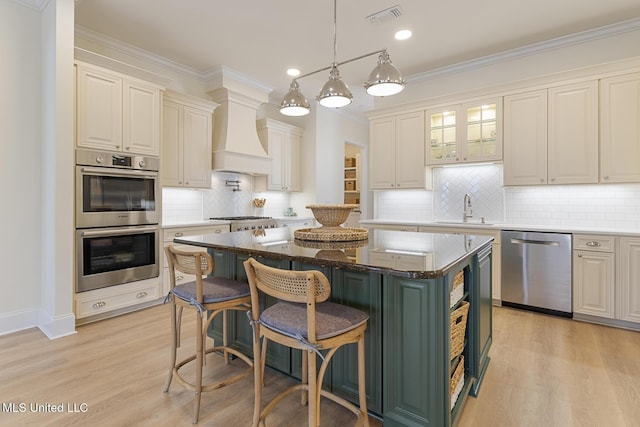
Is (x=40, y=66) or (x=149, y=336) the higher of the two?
(x=40, y=66)

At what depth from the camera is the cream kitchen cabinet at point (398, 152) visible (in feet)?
14.7

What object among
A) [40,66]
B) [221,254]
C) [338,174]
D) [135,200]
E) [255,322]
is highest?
[40,66]

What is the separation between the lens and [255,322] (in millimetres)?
1586

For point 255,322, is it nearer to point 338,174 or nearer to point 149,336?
point 149,336

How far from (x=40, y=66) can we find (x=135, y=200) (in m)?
1.44

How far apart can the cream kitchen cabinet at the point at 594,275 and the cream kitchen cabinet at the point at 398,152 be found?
188 cm

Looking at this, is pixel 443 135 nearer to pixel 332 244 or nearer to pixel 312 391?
pixel 332 244

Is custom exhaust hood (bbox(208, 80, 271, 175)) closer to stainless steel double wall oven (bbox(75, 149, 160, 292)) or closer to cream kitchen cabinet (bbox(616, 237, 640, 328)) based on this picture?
stainless steel double wall oven (bbox(75, 149, 160, 292))

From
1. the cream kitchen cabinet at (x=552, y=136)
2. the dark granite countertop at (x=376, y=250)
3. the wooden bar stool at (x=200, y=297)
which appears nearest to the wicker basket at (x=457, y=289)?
the dark granite countertop at (x=376, y=250)

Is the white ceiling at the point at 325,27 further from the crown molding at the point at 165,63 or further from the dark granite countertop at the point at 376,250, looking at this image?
the dark granite countertop at the point at 376,250

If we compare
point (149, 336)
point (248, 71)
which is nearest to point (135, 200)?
point (149, 336)

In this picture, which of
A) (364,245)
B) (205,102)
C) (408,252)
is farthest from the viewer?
(205,102)

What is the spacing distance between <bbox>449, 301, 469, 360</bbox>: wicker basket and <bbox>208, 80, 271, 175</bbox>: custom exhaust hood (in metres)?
3.60

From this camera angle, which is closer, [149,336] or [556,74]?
[149,336]
